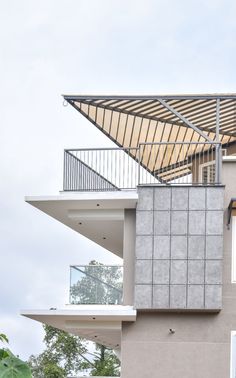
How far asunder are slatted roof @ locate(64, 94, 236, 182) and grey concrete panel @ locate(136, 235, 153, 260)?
9.14 feet

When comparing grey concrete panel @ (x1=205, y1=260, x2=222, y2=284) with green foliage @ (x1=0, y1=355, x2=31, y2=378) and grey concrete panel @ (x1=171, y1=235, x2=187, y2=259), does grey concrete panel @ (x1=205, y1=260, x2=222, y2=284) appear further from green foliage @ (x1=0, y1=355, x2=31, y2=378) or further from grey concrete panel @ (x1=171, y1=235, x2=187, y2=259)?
green foliage @ (x1=0, y1=355, x2=31, y2=378)

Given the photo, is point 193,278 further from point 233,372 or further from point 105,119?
point 105,119

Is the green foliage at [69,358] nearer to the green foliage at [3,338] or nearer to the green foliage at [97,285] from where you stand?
the green foliage at [97,285]

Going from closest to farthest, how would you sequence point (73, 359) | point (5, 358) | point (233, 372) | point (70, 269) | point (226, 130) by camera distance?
point (5, 358)
point (233, 372)
point (70, 269)
point (226, 130)
point (73, 359)

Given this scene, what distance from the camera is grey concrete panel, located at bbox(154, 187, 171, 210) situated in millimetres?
22859

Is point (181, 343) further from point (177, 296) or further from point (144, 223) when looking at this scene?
point (144, 223)

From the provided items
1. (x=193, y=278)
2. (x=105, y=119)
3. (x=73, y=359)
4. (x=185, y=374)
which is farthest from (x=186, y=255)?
(x=73, y=359)

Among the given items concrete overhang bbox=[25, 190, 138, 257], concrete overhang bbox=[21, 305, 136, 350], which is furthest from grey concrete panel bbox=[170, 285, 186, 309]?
concrete overhang bbox=[25, 190, 138, 257]

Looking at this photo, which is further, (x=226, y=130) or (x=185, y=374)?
(x=226, y=130)

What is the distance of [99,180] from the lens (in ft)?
78.7

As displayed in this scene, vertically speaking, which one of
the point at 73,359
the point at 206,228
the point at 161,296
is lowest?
the point at 73,359

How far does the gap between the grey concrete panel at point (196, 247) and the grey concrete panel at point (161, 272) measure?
0.64 meters

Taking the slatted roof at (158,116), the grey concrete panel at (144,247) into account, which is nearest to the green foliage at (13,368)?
the grey concrete panel at (144,247)

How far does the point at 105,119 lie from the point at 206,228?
4.71 m
